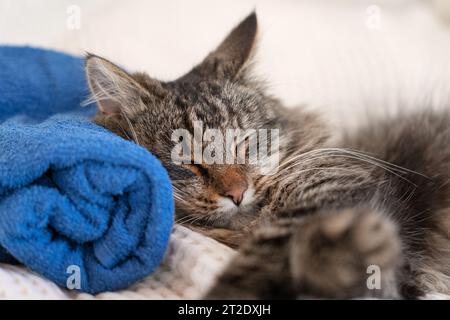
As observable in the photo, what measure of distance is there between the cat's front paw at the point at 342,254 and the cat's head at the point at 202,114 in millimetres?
367

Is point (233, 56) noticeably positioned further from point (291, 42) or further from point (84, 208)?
point (291, 42)

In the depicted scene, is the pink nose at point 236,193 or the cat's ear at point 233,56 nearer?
the pink nose at point 236,193

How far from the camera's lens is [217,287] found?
97 cm

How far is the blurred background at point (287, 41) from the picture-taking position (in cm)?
233

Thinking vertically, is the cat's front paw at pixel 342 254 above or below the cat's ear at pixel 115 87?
below

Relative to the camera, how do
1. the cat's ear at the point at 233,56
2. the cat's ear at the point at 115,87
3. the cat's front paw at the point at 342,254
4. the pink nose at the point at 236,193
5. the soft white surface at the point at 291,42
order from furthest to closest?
the soft white surface at the point at 291,42 → the cat's ear at the point at 233,56 → the cat's ear at the point at 115,87 → the pink nose at the point at 236,193 → the cat's front paw at the point at 342,254

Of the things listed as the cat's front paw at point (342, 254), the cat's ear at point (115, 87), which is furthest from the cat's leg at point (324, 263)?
the cat's ear at point (115, 87)

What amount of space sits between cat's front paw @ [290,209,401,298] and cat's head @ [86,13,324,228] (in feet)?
1.20

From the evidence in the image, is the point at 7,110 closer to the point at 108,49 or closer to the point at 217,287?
the point at 108,49

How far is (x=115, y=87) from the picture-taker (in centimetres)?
145

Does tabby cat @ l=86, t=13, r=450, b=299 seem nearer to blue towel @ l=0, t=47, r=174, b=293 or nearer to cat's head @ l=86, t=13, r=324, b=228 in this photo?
cat's head @ l=86, t=13, r=324, b=228

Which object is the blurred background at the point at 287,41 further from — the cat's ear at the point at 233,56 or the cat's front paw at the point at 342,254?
the cat's front paw at the point at 342,254

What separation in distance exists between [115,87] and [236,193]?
535 millimetres
